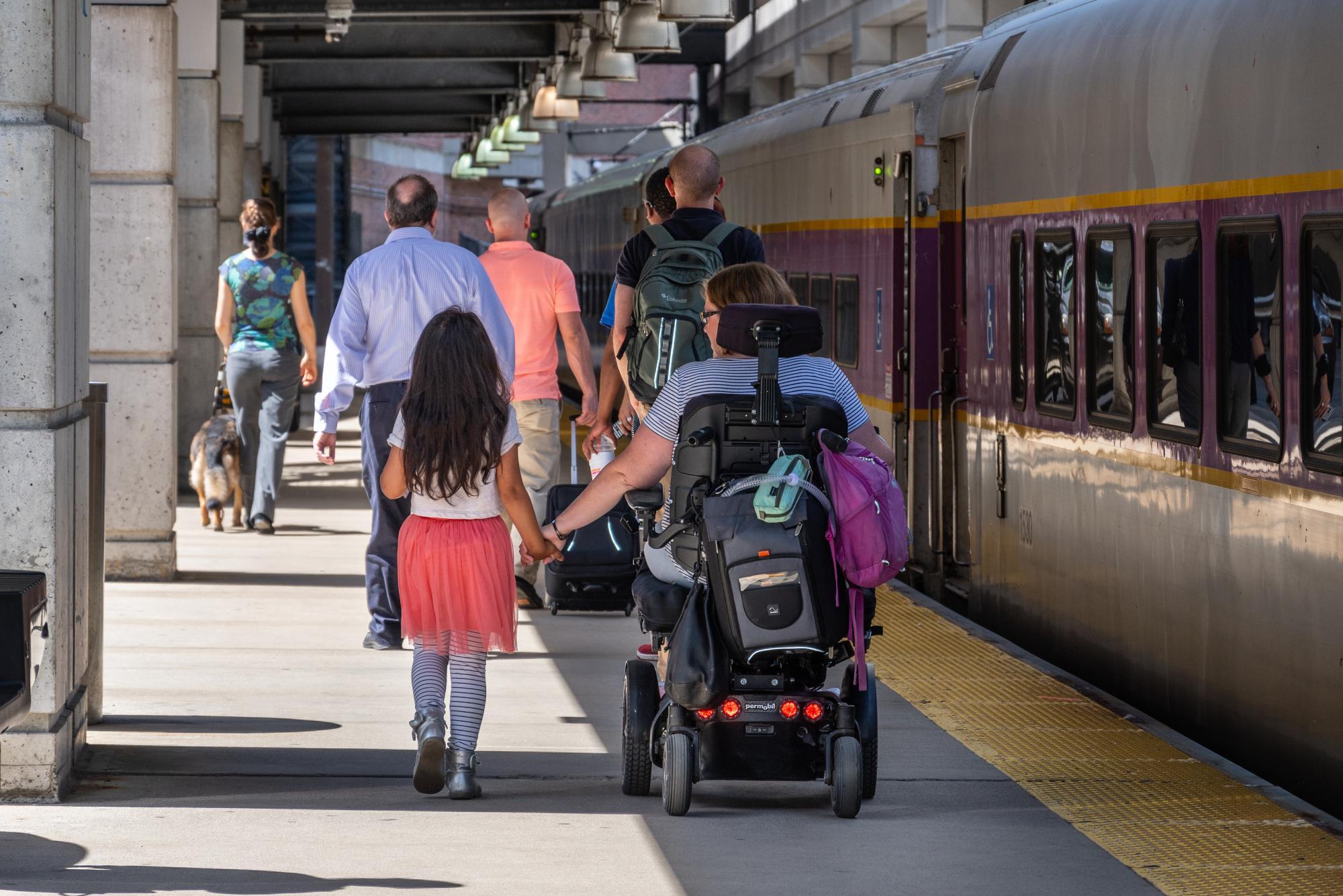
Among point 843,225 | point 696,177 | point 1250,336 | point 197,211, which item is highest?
point 197,211

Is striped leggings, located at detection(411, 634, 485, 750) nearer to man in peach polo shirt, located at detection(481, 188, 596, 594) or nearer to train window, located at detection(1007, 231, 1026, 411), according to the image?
man in peach polo shirt, located at detection(481, 188, 596, 594)

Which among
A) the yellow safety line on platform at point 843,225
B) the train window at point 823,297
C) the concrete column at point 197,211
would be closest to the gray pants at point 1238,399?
the yellow safety line on platform at point 843,225

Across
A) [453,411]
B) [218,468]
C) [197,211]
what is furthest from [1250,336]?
[197,211]

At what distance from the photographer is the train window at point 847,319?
13.5m

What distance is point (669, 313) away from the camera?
26.2 feet

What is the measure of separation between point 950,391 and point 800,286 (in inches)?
142

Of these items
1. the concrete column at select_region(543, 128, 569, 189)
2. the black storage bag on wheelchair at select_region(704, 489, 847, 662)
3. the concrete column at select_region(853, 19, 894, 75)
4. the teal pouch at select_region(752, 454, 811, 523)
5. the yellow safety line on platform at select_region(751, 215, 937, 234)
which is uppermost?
the concrete column at select_region(543, 128, 569, 189)

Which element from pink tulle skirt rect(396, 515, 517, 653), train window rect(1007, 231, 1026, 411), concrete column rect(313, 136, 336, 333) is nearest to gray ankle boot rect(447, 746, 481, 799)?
pink tulle skirt rect(396, 515, 517, 653)

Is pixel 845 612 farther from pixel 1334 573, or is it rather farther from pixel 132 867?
pixel 132 867

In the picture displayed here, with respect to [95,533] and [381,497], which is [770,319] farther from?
[381,497]

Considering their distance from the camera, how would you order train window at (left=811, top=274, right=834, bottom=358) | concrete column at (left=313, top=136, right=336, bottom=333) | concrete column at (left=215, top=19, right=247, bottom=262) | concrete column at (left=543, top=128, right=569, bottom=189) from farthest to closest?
concrete column at (left=313, top=136, right=336, bottom=333)
concrete column at (left=543, top=128, right=569, bottom=189)
concrete column at (left=215, top=19, right=247, bottom=262)
train window at (left=811, top=274, right=834, bottom=358)

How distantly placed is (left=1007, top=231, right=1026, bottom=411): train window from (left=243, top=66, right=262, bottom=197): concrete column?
15.0 meters

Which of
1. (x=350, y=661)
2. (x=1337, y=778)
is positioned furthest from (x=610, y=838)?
(x=350, y=661)

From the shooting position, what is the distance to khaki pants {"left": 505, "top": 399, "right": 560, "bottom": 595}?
1029cm
